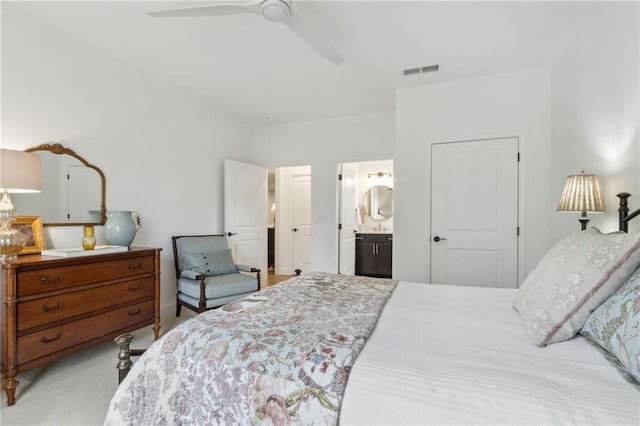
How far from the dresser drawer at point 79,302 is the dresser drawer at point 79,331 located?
61mm

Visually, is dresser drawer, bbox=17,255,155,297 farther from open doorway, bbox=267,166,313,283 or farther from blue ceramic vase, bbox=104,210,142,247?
open doorway, bbox=267,166,313,283

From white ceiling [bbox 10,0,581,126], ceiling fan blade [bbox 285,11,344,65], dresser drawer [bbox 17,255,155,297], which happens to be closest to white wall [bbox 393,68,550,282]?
white ceiling [bbox 10,0,581,126]

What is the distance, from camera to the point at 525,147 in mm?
3076

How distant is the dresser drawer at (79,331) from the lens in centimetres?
190

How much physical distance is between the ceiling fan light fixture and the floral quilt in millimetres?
1691

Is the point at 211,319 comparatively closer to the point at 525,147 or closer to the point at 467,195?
the point at 467,195

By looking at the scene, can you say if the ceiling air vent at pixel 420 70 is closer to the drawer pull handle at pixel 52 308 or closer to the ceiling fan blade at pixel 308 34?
the ceiling fan blade at pixel 308 34

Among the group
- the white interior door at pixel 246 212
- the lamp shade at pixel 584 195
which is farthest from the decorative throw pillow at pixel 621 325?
the white interior door at pixel 246 212

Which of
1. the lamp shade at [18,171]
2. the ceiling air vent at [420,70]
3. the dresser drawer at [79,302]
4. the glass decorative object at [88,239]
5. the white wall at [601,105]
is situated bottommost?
the dresser drawer at [79,302]

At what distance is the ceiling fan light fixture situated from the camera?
5.79ft

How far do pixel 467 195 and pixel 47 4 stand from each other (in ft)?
12.9

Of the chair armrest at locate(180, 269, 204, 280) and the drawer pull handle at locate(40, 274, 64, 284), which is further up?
the drawer pull handle at locate(40, 274, 64, 284)

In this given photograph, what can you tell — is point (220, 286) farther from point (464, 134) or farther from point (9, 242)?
point (464, 134)

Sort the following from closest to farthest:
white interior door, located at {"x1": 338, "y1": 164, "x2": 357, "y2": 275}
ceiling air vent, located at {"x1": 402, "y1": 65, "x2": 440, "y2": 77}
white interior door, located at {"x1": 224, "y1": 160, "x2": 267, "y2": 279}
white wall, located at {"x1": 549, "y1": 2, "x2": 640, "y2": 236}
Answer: white wall, located at {"x1": 549, "y1": 2, "x2": 640, "y2": 236} → ceiling air vent, located at {"x1": 402, "y1": 65, "x2": 440, "y2": 77} → white interior door, located at {"x1": 224, "y1": 160, "x2": 267, "y2": 279} → white interior door, located at {"x1": 338, "y1": 164, "x2": 357, "y2": 275}
